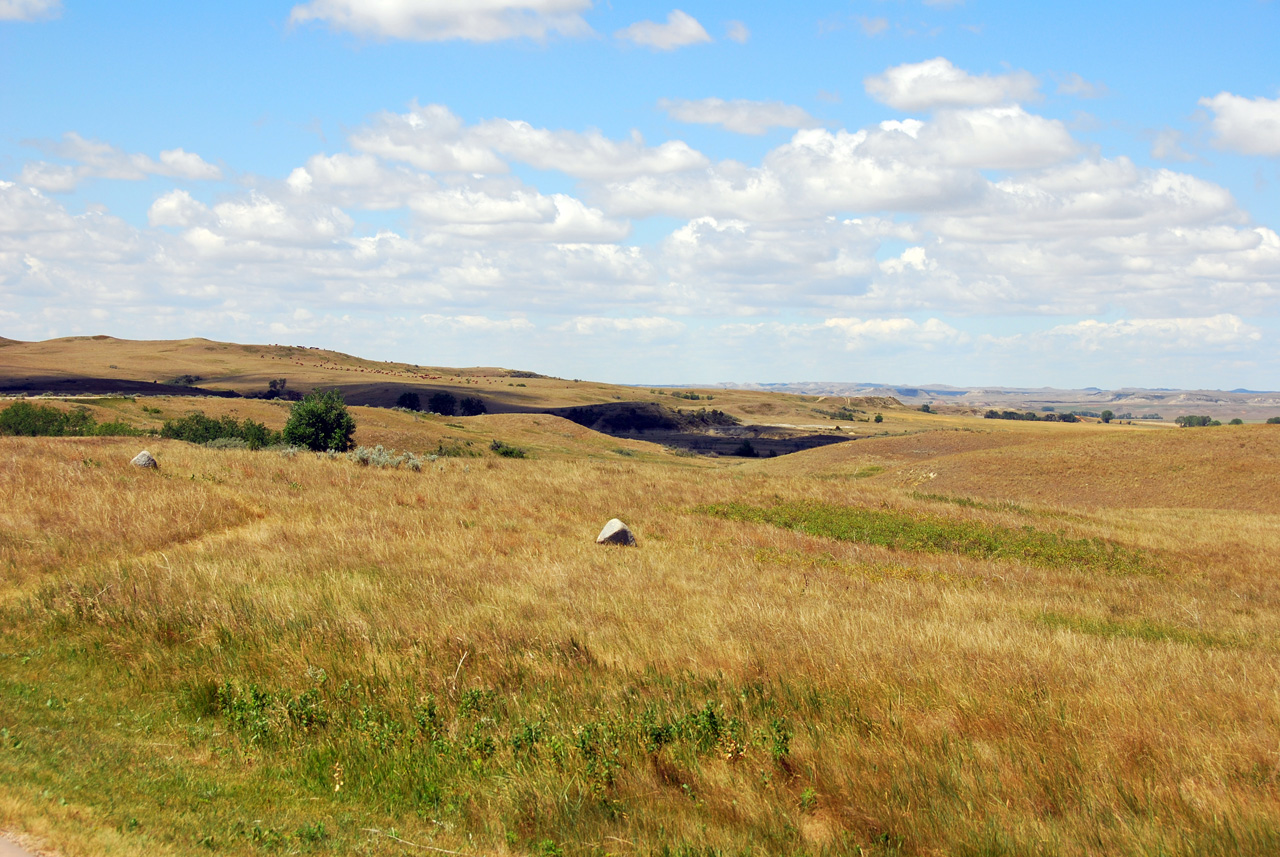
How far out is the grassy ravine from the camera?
776 inches

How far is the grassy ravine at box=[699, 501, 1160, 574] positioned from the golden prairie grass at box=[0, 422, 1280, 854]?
4685 millimetres

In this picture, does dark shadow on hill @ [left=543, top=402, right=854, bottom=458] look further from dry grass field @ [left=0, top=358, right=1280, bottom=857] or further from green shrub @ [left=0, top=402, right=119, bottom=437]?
dry grass field @ [left=0, top=358, right=1280, bottom=857]

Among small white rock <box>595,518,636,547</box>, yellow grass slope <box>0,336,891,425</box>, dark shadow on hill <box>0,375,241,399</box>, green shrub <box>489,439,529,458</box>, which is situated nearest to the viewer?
small white rock <box>595,518,636,547</box>

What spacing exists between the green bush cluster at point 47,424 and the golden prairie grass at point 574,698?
1137 inches

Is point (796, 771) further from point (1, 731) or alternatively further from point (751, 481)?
point (751, 481)

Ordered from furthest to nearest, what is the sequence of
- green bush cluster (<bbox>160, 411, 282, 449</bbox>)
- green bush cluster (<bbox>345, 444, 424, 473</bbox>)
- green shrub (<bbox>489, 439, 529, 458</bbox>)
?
green shrub (<bbox>489, 439, 529, 458</bbox>) < green bush cluster (<bbox>160, 411, 282, 449</bbox>) < green bush cluster (<bbox>345, 444, 424, 473</bbox>)

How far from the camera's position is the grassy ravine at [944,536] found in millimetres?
19703

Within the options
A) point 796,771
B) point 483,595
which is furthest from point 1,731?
point 796,771

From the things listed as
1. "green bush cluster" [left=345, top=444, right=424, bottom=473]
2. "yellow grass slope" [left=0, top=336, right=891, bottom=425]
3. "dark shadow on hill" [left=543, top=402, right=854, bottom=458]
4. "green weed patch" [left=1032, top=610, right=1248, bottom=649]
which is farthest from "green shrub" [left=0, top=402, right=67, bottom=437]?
"yellow grass slope" [left=0, top=336, right=891, bottom=425]

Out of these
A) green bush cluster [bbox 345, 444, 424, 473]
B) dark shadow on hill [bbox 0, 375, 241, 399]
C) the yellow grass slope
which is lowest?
green bush cluster [bbox 345, 444, 424, 473]

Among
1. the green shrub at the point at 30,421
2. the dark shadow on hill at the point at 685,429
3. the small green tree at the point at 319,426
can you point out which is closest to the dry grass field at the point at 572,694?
the small green tree at the point at 319,426

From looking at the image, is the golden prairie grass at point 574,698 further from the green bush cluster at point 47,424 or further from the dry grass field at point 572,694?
the green bush cluster at point 47,424

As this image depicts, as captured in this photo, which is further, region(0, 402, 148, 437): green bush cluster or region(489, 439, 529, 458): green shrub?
region(489, 439, 529, 458): green shrub

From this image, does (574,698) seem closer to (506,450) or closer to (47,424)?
(47,424)
